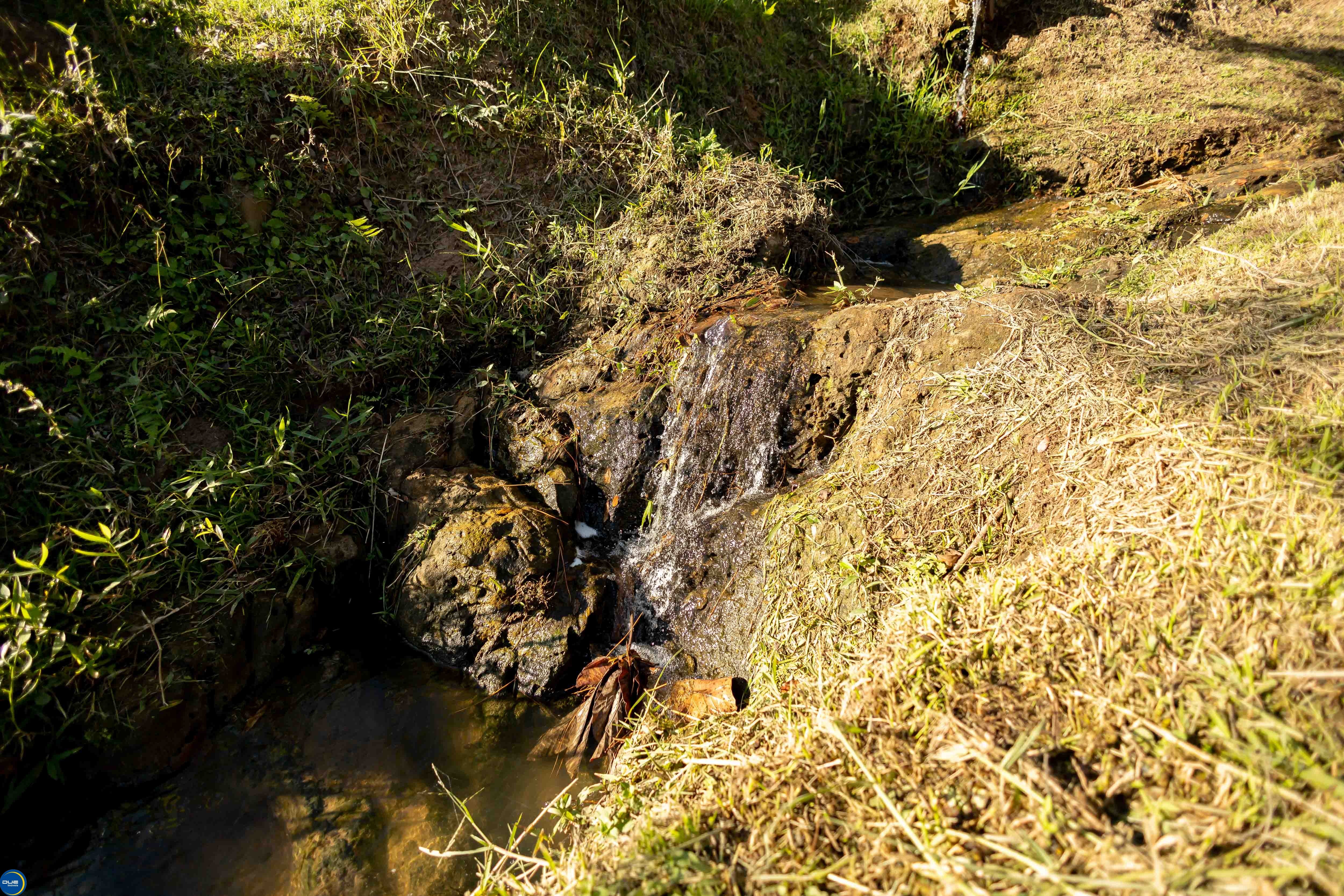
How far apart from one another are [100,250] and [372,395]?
1517 millimetres

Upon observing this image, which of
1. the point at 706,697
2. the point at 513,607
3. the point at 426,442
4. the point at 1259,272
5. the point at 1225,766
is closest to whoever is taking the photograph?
the point at 1225,766

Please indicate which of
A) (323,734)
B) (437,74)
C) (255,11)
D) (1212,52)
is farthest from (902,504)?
(1212,52)

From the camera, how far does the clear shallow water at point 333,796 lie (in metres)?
2.55

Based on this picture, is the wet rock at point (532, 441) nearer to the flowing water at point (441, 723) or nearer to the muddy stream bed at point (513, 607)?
the muddy stream bed at point (513, 607)

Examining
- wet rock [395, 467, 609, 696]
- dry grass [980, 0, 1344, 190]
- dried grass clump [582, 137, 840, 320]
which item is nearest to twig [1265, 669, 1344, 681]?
wet rock [395, 467, 609, 696]

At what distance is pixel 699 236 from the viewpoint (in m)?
4.38

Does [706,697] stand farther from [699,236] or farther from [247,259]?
[247,259]

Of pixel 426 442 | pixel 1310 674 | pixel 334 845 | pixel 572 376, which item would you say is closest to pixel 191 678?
pixel 334 845

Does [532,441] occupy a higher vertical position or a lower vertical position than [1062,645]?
higher

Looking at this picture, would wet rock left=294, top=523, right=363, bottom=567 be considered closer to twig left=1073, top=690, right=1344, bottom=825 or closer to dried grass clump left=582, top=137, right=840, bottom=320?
dried grass clump left=582, top=137, right=840, bottom=320

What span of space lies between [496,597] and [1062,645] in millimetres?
2414

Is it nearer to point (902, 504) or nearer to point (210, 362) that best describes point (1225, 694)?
point (902, 504)

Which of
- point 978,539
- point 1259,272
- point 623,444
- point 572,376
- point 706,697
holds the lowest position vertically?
point 706,697

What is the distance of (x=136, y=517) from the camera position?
10.4 feet
